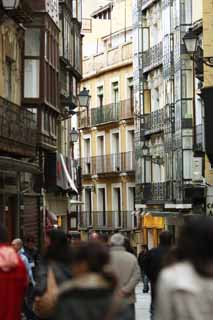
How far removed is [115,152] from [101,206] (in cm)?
357

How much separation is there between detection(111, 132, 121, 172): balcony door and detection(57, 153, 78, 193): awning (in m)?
20.1

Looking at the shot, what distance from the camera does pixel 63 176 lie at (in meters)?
38.4

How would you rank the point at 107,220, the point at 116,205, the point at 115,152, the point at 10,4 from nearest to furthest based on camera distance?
the point at 10,4 → the point at 107,220 → the point at 116,205 → the point at 115,152

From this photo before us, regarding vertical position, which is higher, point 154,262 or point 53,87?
point 53,87

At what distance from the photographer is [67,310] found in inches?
231

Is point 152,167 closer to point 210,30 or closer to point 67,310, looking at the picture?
point 210,30

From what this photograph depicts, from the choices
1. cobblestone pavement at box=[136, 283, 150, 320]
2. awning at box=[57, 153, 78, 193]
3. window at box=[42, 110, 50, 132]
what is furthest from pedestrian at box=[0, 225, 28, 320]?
awning at box=[57, 153, 78, 193]

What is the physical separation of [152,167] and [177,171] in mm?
6248

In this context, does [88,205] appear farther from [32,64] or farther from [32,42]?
[32,64]

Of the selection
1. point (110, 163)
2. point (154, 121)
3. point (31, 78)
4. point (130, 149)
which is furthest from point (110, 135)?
point (31, 78)

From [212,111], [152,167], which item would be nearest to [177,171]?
[152,167]

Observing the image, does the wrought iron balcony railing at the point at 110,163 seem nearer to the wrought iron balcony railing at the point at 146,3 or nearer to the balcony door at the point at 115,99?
the balcony door at the point at 115,99

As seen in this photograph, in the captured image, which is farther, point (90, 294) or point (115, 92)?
point (115, 92)

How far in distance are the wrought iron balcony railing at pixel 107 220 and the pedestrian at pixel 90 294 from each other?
171 ft
